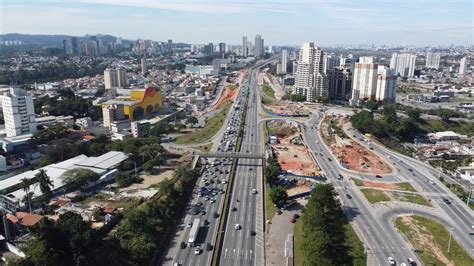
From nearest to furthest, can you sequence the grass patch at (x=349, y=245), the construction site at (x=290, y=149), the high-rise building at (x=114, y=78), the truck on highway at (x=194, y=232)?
the grass patch at (x=349, y=245)
the truck on highway at (x=194, y=232)
the construction site at (x=290, y=149)
the high-rise building at (x=114, y=78)

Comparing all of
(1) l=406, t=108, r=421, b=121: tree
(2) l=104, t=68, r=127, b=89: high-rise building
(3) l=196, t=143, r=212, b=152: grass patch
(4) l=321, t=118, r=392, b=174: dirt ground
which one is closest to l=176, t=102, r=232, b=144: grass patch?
(3) l=196, t=143, r=212, b=152: grass patch

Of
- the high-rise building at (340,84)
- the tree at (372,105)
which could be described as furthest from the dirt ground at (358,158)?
the high-rise building at (340,84)

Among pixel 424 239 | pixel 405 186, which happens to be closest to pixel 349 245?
pixel 424 239

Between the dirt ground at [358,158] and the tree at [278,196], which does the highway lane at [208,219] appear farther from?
the dirt ground at [358,158]

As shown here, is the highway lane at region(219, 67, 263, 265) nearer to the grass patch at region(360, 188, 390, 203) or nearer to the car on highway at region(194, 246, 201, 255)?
the car on highway at region(194, 246, 201, 255)

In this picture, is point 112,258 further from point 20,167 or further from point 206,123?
point 206,123

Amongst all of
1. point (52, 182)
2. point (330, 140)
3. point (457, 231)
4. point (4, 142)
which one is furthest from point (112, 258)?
point (330, 140)
